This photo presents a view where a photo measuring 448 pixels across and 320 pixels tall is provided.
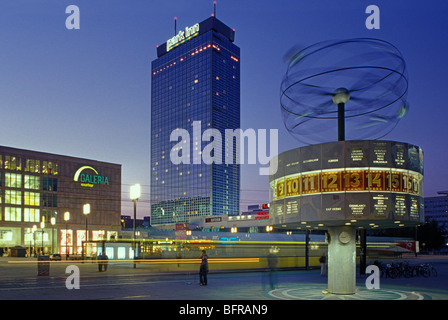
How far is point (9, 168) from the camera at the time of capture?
100 metres

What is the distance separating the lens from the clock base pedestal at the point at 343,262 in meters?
20.5

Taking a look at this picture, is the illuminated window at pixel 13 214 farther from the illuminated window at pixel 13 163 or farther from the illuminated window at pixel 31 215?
the illuminated window at pixel 13 163

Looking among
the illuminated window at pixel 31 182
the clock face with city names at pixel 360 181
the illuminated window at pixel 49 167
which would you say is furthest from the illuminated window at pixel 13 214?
the clock face with city names at pixel 360 181

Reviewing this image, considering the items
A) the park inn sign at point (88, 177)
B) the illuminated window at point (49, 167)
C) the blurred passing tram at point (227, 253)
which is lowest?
the blurred passing tram at point (227, 253)

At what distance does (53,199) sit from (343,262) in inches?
3938

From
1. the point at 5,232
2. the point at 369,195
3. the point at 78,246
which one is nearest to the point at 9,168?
the point at 5,232

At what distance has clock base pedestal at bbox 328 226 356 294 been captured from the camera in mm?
20547

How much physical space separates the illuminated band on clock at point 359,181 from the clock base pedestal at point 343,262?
2734 millimetres

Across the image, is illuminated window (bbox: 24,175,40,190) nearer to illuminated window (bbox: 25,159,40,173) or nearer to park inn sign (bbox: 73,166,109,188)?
illuminated window (bbox: 25,159,40,173)

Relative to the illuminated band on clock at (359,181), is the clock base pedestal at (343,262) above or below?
below

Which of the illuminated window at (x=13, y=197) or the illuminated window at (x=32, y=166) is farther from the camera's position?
the illuminated window at (x=32, y=166)

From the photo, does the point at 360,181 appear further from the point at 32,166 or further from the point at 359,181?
the point at 32,166
